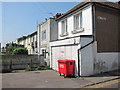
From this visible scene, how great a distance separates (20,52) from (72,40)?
51.3 ft

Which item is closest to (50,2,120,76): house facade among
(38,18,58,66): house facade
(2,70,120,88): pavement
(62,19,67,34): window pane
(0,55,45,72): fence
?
(2,70,120,88): pavement

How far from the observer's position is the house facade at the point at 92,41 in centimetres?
1017

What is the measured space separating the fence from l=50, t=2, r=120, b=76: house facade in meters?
3.15

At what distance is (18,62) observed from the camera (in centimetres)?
1470

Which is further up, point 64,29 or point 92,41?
point 64,29

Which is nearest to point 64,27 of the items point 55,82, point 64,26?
point 64,26

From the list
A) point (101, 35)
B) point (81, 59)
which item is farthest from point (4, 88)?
point (101, 35)

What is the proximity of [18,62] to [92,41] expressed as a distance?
343 inches

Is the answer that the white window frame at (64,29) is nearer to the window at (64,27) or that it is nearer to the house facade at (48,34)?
the window at (64,27)

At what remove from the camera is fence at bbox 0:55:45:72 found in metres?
13.6

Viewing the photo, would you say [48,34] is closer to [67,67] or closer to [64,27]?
[64,27]

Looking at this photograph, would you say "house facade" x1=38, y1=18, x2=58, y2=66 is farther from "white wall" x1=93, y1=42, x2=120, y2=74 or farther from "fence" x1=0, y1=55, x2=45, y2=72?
"white wall" x1=93, y1=42, x2=120, y2=74

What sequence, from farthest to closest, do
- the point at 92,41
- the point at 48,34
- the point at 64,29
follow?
the point at 48,34
the point at 64,29
the point at 92,41

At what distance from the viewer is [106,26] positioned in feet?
38.5
